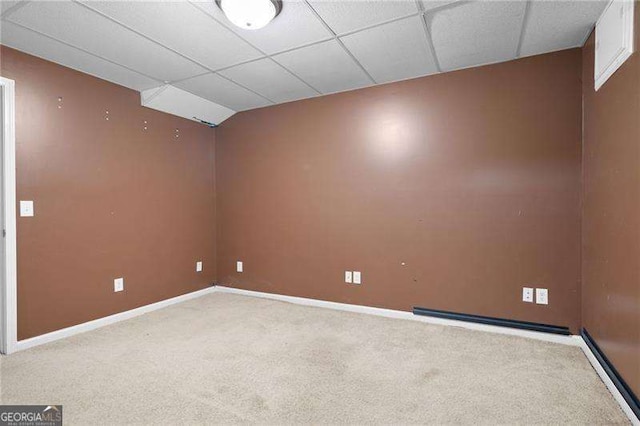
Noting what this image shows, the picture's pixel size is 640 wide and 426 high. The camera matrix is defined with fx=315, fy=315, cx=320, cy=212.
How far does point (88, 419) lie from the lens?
1632 mm

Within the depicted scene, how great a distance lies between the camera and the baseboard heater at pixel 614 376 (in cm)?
161

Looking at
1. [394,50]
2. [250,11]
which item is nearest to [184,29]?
[250,11]

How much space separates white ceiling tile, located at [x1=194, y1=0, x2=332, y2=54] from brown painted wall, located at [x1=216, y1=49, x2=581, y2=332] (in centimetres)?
114

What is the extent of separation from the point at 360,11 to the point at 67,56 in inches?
92.1

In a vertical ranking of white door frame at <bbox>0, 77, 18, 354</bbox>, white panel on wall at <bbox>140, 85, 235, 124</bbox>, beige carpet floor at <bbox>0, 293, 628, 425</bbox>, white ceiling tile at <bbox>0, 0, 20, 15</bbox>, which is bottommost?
beige carpet floor at <bbox>0, 293, 628, 425</bbox>

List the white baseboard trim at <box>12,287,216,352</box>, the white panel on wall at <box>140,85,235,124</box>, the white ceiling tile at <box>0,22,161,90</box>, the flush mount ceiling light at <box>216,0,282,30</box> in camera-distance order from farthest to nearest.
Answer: the white panel on wall at <box>140,85,235,124</box>
the white baseboard trim at <box>12,287,216,352</box>
the white ceiling tile at <box>0,22,161,90</box>
the flush mount ceiling light at <box>216,0,282,30</box>

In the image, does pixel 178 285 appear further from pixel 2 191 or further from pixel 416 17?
pixel 416 17

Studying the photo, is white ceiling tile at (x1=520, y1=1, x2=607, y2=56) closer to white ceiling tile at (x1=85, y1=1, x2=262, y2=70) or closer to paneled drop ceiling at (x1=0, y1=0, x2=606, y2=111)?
paneled drop ceiling at (x1=0, y1=0, x2=606, y2=111)

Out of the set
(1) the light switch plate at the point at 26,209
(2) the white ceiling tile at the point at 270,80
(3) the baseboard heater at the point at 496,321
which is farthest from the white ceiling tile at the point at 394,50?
(1) the light switch plate at the point at 26,209

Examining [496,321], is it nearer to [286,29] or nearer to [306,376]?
[306,376]

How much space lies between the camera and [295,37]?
7.61ft

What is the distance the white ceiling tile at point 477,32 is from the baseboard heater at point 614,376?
226 centimetres

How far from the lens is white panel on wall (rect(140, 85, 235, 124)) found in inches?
129

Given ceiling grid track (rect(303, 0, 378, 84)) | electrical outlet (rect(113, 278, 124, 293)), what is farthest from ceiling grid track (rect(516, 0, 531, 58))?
electrical outlet (rect(113, 278, 124, 293))
